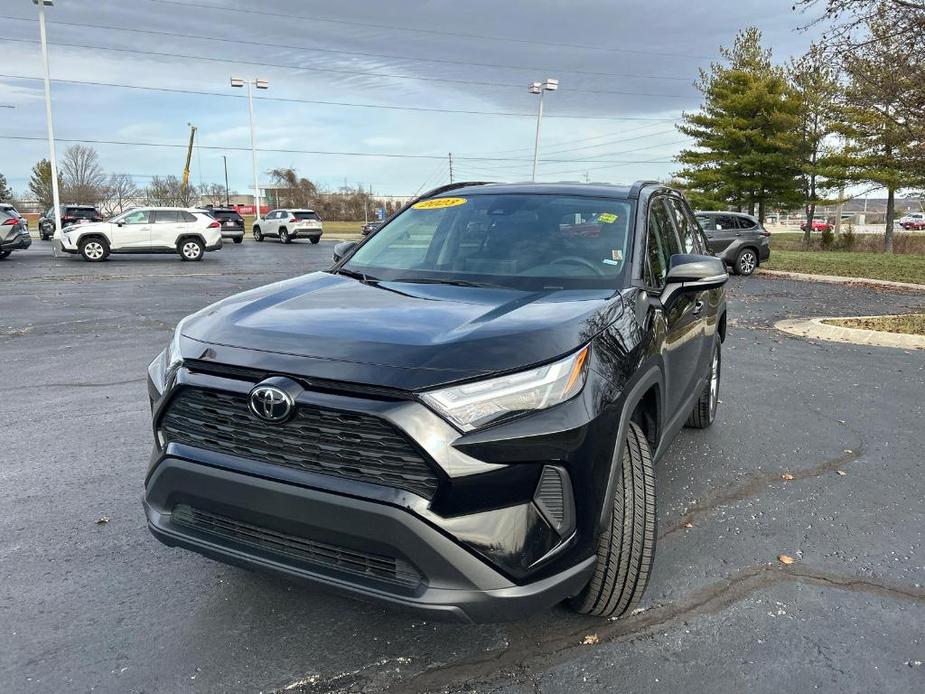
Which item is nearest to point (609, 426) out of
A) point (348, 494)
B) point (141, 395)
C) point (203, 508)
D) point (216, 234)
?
point (348, 494)

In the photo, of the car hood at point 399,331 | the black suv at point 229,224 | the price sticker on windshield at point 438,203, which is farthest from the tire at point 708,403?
the black suv at point 229,224

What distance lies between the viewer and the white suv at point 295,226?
34719 millimetres

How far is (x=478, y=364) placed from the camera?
2.17 metres

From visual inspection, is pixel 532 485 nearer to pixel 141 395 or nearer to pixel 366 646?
pixel 366 646

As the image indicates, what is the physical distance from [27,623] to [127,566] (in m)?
0.47

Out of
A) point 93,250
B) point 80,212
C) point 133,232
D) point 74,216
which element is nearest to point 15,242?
point 93,250

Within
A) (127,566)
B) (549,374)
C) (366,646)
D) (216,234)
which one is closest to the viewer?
(549,374)

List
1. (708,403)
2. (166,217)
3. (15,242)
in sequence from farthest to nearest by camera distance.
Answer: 1. (166,217)
2. (15,242)
3. (708,403)

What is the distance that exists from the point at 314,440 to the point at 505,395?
611mm

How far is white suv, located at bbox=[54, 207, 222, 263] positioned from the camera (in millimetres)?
22094

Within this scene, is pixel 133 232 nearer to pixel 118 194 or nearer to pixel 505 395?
pixel 505 395

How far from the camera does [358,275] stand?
3.60 m

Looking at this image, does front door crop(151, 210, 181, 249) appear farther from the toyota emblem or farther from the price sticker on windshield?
the toyota emblem

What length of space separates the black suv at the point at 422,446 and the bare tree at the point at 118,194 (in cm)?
7917
